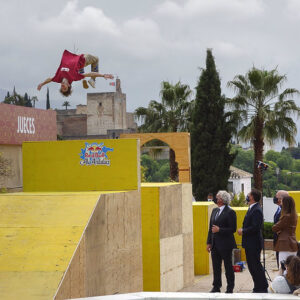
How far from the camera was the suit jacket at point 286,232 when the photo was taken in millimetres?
9086

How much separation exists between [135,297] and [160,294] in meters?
0.25

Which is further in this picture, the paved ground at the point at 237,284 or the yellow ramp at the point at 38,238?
the paved ground at the point at 237,284

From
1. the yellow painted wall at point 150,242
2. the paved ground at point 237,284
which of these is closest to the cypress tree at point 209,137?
the paved ground at point 237,284

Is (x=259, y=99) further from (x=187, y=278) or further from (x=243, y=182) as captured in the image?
(x=243, y=182)

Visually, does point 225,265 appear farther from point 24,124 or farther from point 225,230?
point 24,124

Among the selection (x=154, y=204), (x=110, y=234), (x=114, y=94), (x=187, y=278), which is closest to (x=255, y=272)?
(x=110, y=234)

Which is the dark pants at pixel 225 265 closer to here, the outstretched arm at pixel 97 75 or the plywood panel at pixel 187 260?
the plywood panel at pixel 187 260

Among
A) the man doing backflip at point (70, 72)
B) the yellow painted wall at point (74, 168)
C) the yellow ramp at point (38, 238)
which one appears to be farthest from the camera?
the man doing backflip at point (70, 72)

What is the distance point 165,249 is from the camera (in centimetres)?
1291

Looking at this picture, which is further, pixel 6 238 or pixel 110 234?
pixel 110 234

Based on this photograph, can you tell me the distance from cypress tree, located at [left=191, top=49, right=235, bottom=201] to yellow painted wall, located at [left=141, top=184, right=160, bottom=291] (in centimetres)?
2678

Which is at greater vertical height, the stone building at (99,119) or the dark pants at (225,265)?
the stone building at (99,119)

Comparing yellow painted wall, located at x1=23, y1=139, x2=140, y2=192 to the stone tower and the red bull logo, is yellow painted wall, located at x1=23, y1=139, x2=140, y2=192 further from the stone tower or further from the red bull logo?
the stone tower

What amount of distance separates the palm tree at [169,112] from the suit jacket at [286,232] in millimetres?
31552
